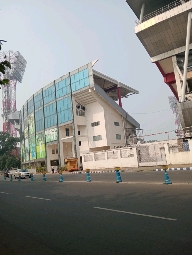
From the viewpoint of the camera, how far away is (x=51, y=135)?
51469 millimetres

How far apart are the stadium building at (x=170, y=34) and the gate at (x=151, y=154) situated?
137 inches

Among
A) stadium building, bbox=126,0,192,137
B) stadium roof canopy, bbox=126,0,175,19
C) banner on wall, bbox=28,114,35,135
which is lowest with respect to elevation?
banner on wall, bbox=28,114,35,135

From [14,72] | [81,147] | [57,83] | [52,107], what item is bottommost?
[81,147]

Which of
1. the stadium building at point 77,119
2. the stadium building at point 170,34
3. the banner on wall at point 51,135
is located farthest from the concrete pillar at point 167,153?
the banner on wall at point 51,135

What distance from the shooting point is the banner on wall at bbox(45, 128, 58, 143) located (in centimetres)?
5022

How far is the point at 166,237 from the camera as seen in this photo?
4.35m

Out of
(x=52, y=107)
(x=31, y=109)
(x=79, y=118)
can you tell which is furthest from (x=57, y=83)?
(x=31, y=109)

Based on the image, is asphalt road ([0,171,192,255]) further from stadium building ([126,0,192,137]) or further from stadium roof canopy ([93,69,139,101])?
stadium roof canopy ([93,69,139,101])

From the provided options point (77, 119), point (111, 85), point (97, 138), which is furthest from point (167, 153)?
point (111, 85)

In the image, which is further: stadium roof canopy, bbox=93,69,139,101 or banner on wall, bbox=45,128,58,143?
stadium roof canopy, bbox=93,69,139,101

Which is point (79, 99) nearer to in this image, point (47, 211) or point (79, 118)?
point (79, 118)

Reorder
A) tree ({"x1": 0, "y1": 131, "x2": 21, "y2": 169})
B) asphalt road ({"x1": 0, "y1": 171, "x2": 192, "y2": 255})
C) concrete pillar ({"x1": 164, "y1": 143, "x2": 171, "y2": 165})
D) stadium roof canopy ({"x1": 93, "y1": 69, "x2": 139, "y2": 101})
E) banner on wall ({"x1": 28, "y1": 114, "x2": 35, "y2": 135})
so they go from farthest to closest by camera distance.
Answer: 1. tree ({"x1": 0, "y1": 131, "x2": 21, "y2": 169})
2. banner on wall ({"x1": 28, "y1": 114, "x2": 35, "y2": 135})
3. stadium roof canopy ({"x1": 93, "y1": 69, "x2": 139, "y2": 101})
4. concrete pillar ({"x1": 164, "y1": 143, "x2": 171, "y2": 165})
5. asphalt road ({"x1": 0, "y1": 171, "x2": 192, "y2": 255})

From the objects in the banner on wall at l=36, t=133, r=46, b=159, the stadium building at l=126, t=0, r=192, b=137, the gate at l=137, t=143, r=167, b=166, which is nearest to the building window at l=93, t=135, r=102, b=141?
the banner on wall at l=36, t=133, r=46, b=159

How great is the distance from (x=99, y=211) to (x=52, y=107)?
45824 mm
